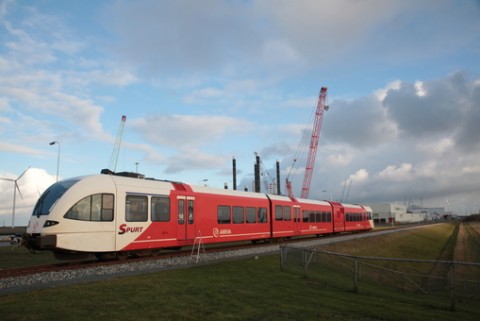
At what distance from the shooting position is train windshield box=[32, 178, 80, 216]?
1792 centimetres

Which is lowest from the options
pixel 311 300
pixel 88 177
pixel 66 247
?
pixel 311 300

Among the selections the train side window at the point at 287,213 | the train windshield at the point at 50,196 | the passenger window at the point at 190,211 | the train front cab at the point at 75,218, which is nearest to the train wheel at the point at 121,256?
the train front cab at the point at 75,218

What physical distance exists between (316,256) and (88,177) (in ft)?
38.8

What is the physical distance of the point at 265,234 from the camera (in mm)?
31234

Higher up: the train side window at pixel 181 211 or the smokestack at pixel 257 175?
the smokestack at pixel 257 175

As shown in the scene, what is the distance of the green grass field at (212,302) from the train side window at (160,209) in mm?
5838

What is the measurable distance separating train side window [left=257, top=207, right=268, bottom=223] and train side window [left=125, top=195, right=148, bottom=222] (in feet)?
38.1

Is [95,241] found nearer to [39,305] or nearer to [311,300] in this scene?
[39,305]

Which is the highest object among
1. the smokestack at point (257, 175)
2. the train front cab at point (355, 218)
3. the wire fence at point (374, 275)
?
the smokestack at point (257, 175)

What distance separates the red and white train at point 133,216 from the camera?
17469 mm

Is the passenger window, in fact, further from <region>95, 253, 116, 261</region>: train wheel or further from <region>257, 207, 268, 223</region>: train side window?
<region>257, 207, 268, 223</region>: train side window

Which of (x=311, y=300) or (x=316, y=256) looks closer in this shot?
(x=311, y=300)

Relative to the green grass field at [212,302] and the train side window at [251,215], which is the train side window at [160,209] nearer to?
the green grass field at [212,302]

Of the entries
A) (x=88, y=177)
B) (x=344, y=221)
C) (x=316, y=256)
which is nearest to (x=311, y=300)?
(x=316, y=256)
